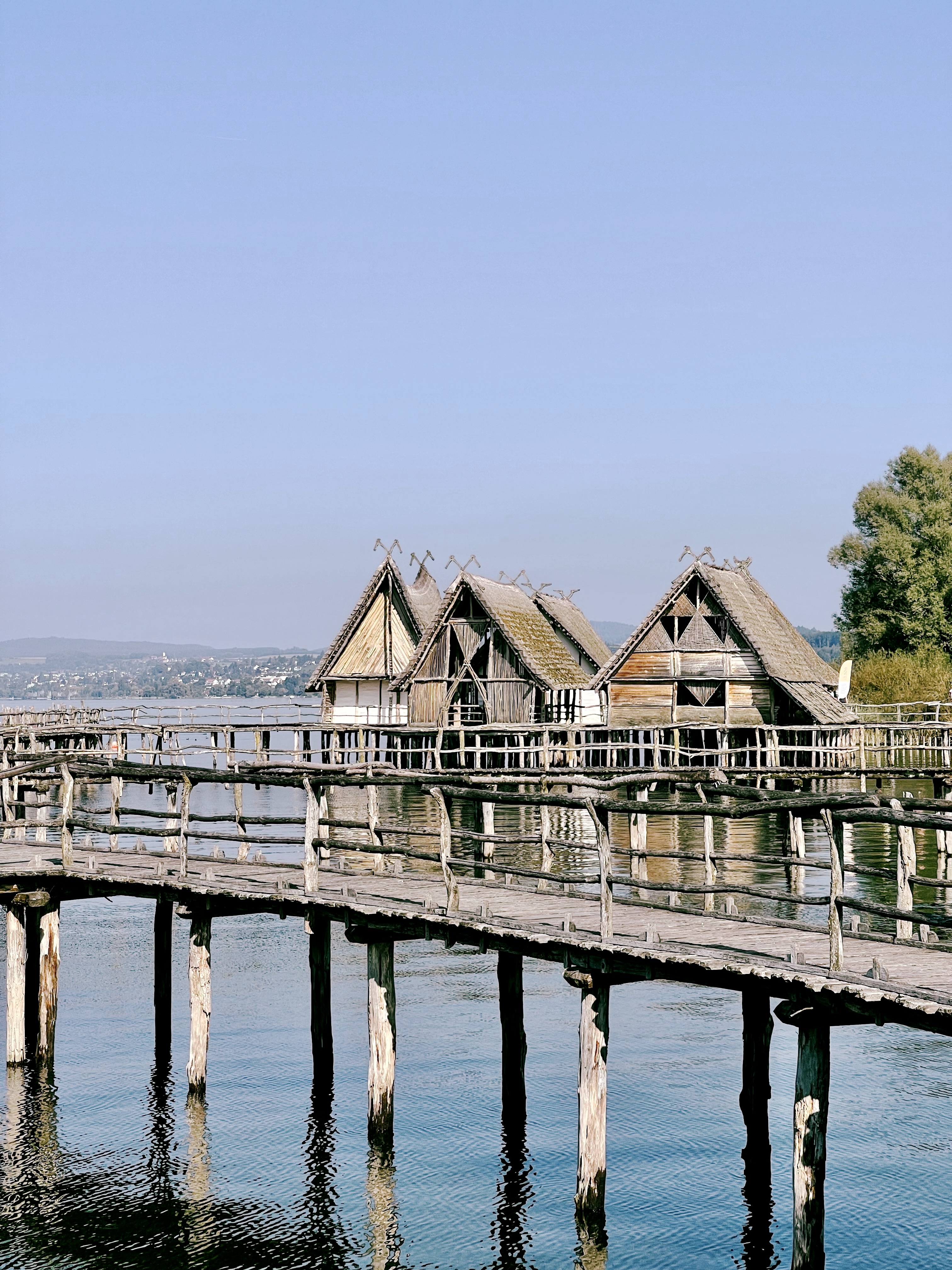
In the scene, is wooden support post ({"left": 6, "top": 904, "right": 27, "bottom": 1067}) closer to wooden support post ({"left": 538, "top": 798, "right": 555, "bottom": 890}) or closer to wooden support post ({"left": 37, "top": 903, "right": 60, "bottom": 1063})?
wooden support post ({"left": 37, "top": 903, "right": 60, "bottom": 1063})

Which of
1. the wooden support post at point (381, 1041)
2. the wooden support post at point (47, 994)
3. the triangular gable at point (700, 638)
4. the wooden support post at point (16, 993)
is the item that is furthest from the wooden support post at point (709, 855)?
the triangular gable at point (700, 638)

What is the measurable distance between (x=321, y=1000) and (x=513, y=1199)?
3651 millimetres

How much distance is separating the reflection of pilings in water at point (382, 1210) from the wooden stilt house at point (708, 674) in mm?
34896

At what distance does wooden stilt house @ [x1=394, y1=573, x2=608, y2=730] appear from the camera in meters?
55.1

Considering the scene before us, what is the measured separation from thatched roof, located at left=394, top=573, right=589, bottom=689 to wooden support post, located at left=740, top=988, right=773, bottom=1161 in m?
39.7

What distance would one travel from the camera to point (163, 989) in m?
19.2

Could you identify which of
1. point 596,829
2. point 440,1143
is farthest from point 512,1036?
point 596,829

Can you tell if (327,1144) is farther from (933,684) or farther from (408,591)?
(933,684)

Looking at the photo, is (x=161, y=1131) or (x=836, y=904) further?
(x=161, y=1131)

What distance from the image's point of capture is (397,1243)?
13469mm

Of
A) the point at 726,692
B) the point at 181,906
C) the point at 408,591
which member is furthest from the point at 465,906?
the point at 408,591

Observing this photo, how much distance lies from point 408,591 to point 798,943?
160 ft

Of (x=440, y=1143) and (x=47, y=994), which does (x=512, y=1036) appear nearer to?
(x=440, y=1143)

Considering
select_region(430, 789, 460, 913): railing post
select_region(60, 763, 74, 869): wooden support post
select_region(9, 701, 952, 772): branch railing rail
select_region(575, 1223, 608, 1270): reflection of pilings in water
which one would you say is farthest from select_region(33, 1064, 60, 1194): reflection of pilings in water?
select_region(9, 701, 952, 772): branch railing rail
